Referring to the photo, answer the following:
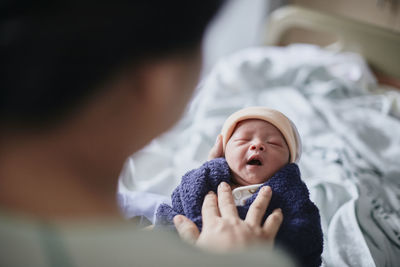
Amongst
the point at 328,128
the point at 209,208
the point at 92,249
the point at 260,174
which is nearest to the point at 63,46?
the point at 92,249

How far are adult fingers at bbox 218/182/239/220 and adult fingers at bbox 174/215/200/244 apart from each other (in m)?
0.05

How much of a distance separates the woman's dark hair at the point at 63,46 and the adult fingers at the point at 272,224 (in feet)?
1.16

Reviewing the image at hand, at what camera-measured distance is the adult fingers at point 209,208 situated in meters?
0.61

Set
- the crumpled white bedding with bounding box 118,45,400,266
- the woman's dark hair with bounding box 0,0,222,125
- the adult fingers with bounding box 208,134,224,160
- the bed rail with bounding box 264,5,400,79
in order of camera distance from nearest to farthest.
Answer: the woman's dark hair with bounding box 0,0,222,125 → the adult fingers with bounding box 208,134,224,160 → the crumpled white bedding with bounding box 118,45,400,266 → the bed rail with bounding box 264,5,400,79

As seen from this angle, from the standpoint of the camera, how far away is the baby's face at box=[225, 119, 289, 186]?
29.1 inches

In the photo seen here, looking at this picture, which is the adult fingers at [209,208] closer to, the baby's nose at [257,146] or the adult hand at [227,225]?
the adult hand at [227,225]

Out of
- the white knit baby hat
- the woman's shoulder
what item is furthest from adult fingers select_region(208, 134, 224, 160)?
the woman's shoulder

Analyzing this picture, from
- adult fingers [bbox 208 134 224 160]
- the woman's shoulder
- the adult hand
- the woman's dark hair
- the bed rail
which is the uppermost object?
the bed rail

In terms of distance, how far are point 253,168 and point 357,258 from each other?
1.25 ft

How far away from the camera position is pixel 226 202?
2.10 ft

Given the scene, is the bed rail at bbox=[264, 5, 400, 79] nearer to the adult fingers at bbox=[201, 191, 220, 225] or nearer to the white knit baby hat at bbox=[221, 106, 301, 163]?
the white knit baby hat at bbox=[221, 106, 301, 163]

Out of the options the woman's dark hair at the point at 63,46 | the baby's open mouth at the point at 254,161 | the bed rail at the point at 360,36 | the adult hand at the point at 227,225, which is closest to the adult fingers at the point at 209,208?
the adult hand at the point at 227,225

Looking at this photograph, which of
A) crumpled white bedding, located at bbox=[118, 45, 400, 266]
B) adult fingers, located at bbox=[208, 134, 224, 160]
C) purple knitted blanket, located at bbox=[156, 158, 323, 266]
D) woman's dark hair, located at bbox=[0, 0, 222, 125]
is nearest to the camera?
woman's dark hair, located at bbox=[0, 0, 222, 125]

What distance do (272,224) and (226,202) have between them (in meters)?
0.08
